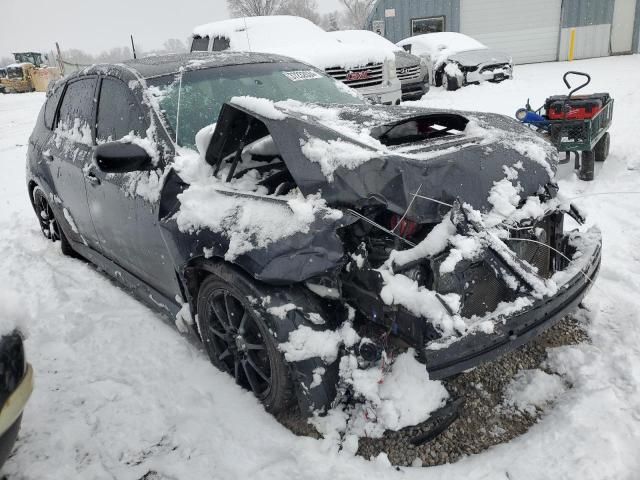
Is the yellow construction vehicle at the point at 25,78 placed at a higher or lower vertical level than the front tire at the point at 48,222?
higher

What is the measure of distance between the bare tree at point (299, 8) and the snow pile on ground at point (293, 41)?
41.5 m

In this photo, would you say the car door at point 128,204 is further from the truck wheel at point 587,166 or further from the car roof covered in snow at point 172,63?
the truck wheel at point 587,166

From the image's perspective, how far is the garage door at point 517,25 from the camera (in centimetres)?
1881

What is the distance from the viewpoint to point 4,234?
18.2 ft

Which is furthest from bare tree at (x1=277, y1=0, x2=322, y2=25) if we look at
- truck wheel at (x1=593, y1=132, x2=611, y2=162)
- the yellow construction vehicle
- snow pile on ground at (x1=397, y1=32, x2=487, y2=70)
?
truck wheel at (x1=593, y1=132, x2=611, y2=162)

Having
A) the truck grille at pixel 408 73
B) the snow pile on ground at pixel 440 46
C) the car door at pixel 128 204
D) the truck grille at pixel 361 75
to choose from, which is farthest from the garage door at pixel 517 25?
the car door at pixel 128 204

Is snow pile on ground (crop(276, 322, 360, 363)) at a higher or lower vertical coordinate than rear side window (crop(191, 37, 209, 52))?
lower

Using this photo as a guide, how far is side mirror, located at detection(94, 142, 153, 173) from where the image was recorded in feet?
8.55

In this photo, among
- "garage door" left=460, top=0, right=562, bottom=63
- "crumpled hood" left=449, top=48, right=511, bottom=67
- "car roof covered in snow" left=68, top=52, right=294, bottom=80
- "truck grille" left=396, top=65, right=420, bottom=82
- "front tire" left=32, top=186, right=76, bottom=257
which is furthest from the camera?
"garage door" left=460, top=0, right=562, bottom=63

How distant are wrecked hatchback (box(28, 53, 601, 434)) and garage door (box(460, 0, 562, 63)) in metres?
18.8

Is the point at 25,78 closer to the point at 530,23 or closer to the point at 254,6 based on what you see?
the point at 254,6

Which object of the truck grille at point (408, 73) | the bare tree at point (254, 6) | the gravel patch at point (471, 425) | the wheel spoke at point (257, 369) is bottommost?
the gravel patch at point (471, 425)

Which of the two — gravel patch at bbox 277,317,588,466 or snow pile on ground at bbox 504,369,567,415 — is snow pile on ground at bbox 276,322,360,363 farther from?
snow pile on ground at bbox 504,369,567,415

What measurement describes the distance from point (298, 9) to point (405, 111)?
2473 inches
